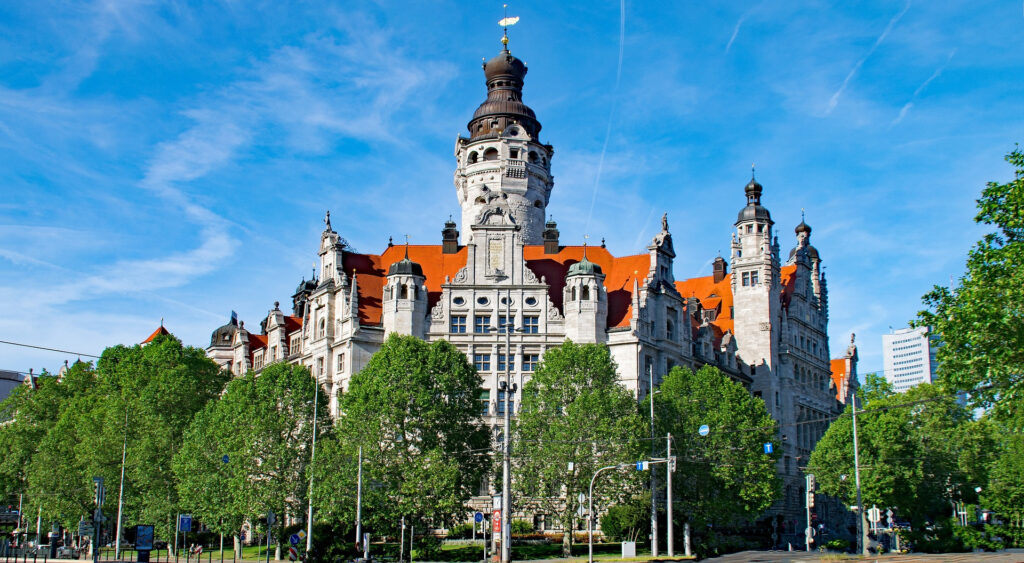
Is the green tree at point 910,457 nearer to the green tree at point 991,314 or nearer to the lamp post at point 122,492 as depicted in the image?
the green tree at point 991,314

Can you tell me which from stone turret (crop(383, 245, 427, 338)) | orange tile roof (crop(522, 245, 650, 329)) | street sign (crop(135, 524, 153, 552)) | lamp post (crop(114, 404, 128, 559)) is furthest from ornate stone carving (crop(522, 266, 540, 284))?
street sign (crop(135, 524, 153, 552))

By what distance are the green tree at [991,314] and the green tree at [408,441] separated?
2971cm

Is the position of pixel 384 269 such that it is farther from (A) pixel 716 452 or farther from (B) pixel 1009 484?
(B) pixel 1009 484

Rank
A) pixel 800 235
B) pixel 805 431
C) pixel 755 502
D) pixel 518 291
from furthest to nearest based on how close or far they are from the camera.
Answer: pixel 800 235 < pixel 805 431 < pixel 518 291 < pixel 755 502

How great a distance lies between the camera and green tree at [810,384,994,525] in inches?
3063

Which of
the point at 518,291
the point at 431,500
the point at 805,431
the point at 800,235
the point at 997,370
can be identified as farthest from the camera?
the point at 800,235

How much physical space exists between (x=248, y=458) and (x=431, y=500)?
13.5 metres

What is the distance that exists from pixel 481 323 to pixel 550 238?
14127 mm

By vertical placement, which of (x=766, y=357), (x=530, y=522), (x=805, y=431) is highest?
(x=766, y=357)

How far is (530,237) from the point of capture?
100625mm

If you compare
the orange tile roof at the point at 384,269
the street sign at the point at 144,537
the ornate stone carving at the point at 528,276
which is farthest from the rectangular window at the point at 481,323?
the street sign at the point at 144,537

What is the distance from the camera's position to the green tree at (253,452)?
65250 mm

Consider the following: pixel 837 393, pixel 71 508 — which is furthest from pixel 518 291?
pixel 837 393

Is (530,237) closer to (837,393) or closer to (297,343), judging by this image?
(297,343)
